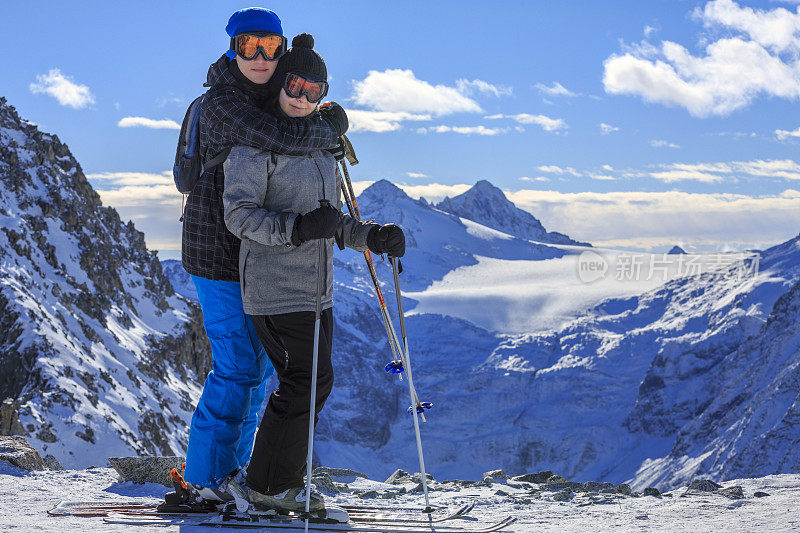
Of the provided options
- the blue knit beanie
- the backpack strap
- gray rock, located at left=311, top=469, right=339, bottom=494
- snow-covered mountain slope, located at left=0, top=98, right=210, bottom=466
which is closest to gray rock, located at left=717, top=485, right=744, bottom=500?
gray rock, located at left=311, top=469, right=339, bottom=494

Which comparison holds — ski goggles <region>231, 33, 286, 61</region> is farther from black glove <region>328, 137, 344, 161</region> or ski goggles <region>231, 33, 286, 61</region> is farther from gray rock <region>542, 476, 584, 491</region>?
gray rock <region>542, 476, 584, 491</region>

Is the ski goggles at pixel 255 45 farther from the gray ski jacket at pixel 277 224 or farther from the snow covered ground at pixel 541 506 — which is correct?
the snow covered ground at pixel 541 506

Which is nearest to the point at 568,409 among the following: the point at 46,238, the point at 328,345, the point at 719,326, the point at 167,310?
the point at 719,326

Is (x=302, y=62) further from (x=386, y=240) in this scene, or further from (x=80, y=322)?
(x=80, y=322)

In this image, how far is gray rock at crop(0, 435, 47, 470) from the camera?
7.34 metres

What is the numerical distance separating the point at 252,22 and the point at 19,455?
479cm

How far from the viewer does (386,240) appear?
4.91 metres

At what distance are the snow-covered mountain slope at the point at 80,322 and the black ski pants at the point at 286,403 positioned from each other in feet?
85.0

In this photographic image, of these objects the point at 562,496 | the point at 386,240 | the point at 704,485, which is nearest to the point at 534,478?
the point at 704,485

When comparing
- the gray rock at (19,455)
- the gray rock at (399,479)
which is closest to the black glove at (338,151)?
the gray rock at (19,455)

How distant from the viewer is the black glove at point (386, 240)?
4.89m

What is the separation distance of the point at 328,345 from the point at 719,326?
187 meters

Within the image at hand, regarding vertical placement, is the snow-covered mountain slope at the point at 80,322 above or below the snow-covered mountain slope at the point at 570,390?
above

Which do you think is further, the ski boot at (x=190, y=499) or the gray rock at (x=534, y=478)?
the gray rock at (x=534, y=478)
